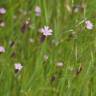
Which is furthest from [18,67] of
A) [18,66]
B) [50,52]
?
[50,52]

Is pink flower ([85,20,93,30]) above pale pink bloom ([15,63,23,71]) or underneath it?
above

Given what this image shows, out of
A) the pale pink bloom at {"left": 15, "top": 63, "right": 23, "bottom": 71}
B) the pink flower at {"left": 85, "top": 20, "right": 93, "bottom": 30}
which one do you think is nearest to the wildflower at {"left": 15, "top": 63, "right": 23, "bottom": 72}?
the pale pink bloom at {"left": 15, "top": 63, "right": 23, "bottom": 71}

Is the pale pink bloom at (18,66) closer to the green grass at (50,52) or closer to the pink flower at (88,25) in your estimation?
the green grass at (50,52)

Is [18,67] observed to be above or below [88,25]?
below

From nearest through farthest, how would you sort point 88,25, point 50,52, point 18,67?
point 18,67
point 50,52
point 88,25

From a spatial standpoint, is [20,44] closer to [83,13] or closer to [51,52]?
[51,52]

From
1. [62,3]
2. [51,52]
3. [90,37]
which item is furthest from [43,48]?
[62,3]

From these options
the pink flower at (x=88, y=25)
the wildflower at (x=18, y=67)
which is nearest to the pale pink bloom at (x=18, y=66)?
the wildflower at (x=18, y=67)

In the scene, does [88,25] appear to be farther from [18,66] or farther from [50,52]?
[18,66]

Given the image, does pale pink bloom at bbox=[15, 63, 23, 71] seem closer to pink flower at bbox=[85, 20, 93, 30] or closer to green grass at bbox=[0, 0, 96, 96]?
green grass at bbox=[0, 0, 96, 96]
